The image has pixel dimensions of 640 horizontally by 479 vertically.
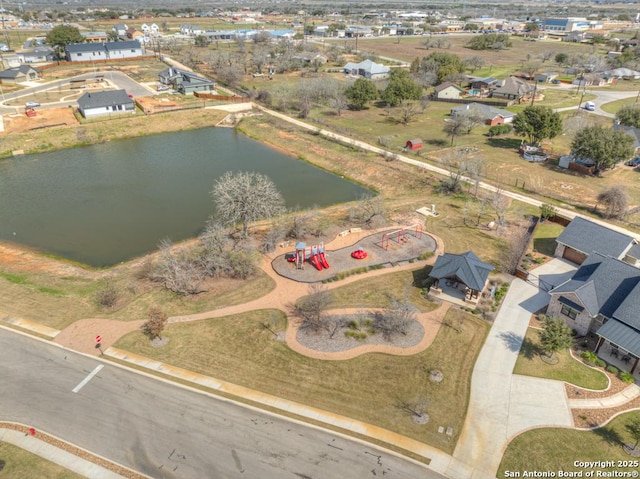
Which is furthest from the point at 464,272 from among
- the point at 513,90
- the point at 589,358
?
the point at 513,90

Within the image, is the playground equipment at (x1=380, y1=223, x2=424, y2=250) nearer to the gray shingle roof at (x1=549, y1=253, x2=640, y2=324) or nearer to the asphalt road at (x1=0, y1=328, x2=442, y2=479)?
the gray shingle roof at (x1=549, y1=253, x2=640, y2=324)

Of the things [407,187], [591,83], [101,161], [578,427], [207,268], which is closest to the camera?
[578,427]

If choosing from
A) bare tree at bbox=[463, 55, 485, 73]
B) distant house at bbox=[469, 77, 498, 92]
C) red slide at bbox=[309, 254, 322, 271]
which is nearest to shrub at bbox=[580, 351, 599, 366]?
red slide at bbox=[309, 254, 322, 271]

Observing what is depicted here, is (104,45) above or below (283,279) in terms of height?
above

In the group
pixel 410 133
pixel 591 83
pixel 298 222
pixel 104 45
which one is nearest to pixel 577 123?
pixel 410 133

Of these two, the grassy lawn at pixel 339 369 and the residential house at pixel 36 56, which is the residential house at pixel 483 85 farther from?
the residential house at pixel 36 56

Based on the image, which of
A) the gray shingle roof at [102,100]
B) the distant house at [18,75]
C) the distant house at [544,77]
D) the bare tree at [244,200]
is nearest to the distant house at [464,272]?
the bare tree at [244,200]

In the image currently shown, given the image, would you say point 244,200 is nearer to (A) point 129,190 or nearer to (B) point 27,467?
(A) point 129,190

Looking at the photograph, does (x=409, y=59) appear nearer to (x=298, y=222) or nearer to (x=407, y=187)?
(x=407, y=187)
